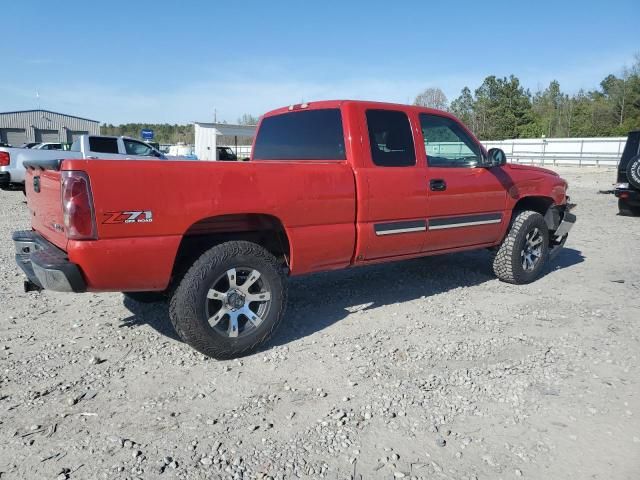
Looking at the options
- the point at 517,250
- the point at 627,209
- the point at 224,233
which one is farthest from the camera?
the point at 627,209

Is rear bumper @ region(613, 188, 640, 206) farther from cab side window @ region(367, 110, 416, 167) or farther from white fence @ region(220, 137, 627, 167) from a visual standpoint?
white fence @ region(220, 137, 627, 167)

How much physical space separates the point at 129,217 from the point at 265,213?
954mm

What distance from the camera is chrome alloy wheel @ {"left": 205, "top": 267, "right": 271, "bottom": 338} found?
352cm

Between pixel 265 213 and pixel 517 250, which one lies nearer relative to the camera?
pixel 265 213

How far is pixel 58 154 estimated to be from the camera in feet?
40.9

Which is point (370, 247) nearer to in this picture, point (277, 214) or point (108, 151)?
point (277, 214)

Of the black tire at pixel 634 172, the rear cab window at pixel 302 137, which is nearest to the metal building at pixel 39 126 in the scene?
the black tire at pixel 634 172

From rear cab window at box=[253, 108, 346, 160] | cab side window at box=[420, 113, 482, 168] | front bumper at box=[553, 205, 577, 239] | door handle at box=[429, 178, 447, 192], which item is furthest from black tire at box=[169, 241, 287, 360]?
front bumper at box=[553, 205, 577, 239]

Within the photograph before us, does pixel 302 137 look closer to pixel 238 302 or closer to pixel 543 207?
pixel 238 302

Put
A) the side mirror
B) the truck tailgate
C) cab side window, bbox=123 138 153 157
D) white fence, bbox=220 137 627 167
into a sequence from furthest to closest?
white fence, bbox=220 137 627 167, cab side window, bbox=123 138 153 157, the side mirror, the truck tailgate

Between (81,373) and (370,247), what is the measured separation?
2416 mm

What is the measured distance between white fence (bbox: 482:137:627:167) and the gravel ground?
3086 cm

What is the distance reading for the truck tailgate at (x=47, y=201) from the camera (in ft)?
10.3

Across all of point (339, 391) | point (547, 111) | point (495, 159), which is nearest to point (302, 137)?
point (495, 159)
